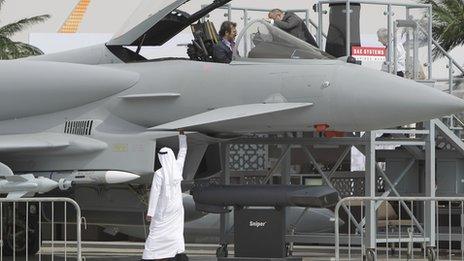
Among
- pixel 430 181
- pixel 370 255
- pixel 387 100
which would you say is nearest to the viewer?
pixel 370 255

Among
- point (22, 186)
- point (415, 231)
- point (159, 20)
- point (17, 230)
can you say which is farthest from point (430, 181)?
point (17, 230)

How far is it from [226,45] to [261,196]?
7.36ft

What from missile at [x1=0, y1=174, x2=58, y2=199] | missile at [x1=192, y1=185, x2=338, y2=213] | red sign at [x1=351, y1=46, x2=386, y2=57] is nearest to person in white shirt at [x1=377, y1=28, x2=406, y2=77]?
red sign at [x1=351, y1=46, x2=386, y2=57]

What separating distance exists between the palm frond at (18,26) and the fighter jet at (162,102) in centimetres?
2007

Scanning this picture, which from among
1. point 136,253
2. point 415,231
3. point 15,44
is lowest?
point 136,253

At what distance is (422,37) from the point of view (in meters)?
17.2

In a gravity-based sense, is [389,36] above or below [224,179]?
above

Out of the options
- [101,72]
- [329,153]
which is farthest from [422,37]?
[101,72]

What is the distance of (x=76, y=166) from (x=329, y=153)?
587cm

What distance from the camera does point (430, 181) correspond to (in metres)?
15.3

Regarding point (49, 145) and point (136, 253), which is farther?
point (136, 253)

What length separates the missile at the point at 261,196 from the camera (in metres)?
12.2

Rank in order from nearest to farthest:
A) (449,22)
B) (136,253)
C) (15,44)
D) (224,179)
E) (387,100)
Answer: (387,100) → (224,179) → (136,253) → (449,22) → (15,44)

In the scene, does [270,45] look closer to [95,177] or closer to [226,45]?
[226,45]
